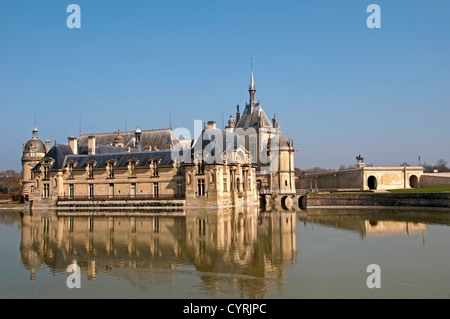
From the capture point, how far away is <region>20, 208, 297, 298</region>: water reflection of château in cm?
1412

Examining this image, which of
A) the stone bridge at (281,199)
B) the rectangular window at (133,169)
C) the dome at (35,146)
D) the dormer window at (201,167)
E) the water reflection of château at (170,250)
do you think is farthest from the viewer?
the dome at (35,146)

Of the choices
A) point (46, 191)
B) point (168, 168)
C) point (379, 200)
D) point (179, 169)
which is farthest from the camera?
point (46, 191)

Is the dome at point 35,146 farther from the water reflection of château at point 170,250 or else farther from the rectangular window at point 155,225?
the rectangular window at point 155,225

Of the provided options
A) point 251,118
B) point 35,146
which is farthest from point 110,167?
point 251,118

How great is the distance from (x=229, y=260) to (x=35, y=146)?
4789 centimetres

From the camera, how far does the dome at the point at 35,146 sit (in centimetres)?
5698

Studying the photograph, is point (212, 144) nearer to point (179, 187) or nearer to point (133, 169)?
point (179, 187)

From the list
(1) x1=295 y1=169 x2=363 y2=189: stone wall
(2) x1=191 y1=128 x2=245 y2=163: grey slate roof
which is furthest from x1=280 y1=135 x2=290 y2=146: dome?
(2) x1=191 y1=128 x2=245 y2=163: grey slate roof

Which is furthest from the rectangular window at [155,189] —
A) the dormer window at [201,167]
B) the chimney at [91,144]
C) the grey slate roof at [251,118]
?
the grey slate roof at [251,118]

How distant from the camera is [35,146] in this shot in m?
57.2

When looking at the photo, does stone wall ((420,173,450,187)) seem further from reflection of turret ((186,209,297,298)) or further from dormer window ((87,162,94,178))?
dormer window ((87,162,94,178))
